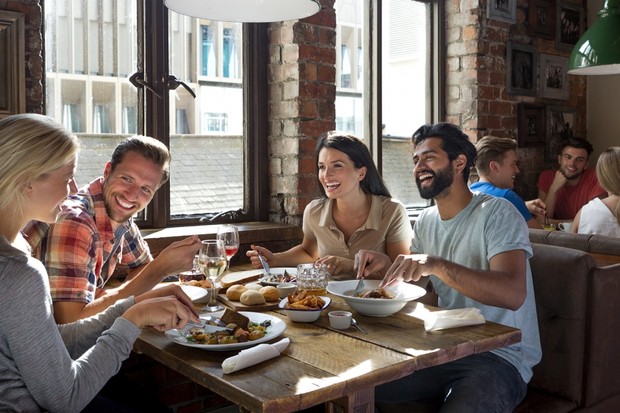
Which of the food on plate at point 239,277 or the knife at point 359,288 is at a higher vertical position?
the knife at point 359,288

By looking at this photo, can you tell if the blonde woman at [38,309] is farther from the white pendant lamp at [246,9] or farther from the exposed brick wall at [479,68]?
the exposed brick wall at [479,68]

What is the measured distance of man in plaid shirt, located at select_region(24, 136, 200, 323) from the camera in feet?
6.14

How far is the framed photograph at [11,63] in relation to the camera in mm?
2508

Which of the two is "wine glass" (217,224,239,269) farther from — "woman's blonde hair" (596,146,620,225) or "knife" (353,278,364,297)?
"woman's blonde hair" (596,146,620,225)

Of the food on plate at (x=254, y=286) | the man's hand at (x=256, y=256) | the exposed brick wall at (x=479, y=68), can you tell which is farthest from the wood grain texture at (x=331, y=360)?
the exposed brick wall at (x=479, y=68)

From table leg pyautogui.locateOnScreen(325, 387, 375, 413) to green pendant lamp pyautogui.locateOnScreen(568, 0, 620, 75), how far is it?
274cm

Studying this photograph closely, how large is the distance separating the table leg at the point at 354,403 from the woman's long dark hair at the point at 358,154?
1.53 metres

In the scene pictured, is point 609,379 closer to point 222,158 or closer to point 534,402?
point 534,402

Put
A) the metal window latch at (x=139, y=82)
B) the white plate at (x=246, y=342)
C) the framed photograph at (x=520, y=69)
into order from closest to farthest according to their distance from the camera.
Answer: the white plate at (x=246, y=342) → the metal window latch at (x=139, y=82) → the framed photograph at (x=520, y=69)

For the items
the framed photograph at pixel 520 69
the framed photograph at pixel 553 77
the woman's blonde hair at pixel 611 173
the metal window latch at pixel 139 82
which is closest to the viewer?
the metal window latch at pixel 139 82

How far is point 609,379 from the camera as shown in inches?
89.1

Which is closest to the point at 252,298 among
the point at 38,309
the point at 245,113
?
the point at 38,309

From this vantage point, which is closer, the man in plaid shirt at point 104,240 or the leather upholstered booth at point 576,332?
the man in plaid shirt at point 104,240

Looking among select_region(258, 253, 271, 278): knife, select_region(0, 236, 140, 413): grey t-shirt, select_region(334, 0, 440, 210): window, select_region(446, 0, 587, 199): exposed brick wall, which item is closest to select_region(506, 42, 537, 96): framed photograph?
select_region(446, 0, 587, 199): exposed brick wall
